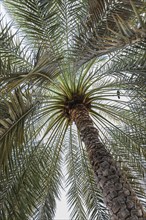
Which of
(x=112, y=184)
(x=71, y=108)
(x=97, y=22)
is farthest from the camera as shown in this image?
(x=71, y=108)

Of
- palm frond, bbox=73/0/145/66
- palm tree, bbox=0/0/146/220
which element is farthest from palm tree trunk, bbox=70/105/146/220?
palm frond, bbox=73/0/145/66

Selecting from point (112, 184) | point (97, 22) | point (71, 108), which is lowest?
point (112, 184)

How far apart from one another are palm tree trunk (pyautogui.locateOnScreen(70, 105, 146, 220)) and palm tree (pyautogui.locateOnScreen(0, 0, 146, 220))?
0.5 inches

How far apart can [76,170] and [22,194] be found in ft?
6.09

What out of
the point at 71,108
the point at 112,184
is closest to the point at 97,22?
the point at 71,108

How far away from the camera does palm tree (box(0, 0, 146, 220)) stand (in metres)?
3.73

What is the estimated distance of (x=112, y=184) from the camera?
378 cm

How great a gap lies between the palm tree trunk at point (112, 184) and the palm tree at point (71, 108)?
0.01 m

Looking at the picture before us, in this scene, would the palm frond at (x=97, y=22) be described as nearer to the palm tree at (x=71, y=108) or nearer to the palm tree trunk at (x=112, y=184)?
the palm tree at (x=71, y=108)

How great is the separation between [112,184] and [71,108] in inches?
77.9

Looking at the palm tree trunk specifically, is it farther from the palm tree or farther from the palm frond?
the palm frond

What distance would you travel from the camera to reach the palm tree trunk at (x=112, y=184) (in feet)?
11.2

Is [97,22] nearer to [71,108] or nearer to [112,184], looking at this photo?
[71,108]

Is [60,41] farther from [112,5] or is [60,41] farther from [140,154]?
[140,154]
